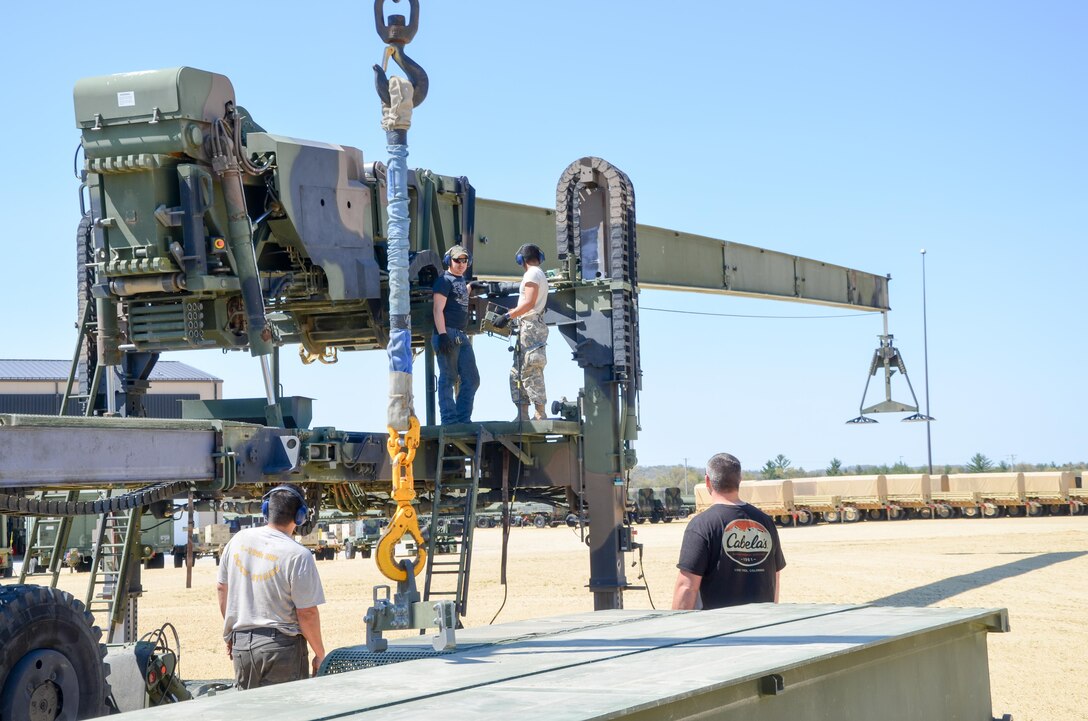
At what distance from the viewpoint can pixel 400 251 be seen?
279 inches

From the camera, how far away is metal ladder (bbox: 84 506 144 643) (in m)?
12.1

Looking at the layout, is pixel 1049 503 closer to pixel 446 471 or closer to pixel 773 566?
pixel 446 471

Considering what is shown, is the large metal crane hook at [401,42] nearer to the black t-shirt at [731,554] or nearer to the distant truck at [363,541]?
the black t-shirt at [731,554]

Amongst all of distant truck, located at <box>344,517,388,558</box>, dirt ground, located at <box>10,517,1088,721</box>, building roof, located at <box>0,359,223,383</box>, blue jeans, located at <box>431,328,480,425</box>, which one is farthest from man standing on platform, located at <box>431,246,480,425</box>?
building roof, located at <box>0,359,223,383</box>

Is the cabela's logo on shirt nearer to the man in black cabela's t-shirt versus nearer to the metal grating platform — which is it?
the man in black cabela's t-shirt

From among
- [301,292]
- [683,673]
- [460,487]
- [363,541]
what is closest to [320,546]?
[363,541]

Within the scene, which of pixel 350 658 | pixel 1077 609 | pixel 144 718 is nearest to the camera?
pixel 144 718

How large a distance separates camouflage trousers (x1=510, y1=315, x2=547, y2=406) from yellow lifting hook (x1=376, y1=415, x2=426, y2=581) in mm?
6221

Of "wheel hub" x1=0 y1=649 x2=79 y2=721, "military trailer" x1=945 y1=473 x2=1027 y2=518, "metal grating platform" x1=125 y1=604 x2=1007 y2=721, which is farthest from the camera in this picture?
"military trailer" x1=945 y1=473 x2=1027 y2=518

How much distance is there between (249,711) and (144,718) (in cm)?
29

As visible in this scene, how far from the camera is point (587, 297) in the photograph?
13.5 meters

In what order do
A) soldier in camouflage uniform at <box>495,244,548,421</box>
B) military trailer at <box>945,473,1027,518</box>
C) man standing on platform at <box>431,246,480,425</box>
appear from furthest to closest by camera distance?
military trailer at <box>945,473,1027,518</box>
man standing on platform at <box>431,246,480,425</box>
soldier in camouflage uniform at <box>495,244,548,421</box>

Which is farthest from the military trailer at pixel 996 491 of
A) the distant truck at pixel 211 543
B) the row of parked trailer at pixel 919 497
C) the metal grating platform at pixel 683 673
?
the metal grating platform at pixel 683 673

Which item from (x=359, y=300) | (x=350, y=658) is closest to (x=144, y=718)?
(x=350, y=658)
